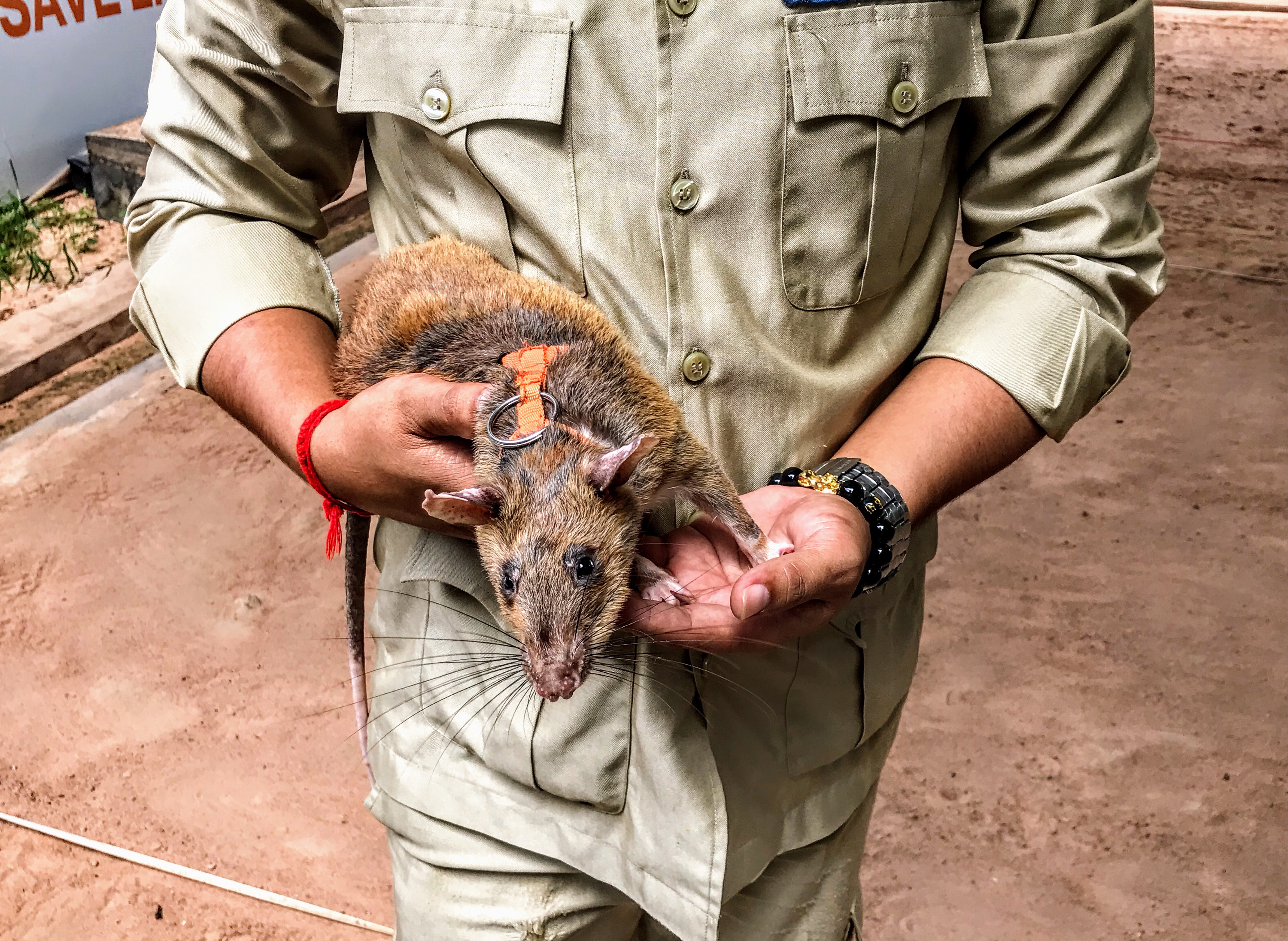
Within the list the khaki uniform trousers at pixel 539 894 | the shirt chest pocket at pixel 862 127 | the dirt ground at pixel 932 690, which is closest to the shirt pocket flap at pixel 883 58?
the shirt chest pocket at pixel 862 127

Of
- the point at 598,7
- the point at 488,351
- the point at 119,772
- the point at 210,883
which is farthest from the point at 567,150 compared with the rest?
the point at 119,772

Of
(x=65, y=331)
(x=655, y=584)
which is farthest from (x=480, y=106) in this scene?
(x=65, y=331)

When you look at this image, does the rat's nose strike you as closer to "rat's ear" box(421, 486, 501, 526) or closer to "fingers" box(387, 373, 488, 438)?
"rat's ear" box(421, 486, 501, 526)

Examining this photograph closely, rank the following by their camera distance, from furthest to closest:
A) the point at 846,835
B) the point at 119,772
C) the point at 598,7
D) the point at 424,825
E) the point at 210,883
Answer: the point at 119,772 < the point at 210,883 < the point at 846,835 < the point at 424,825 < the point at 598,7

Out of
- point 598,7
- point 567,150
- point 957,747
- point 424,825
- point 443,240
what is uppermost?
point 598,7

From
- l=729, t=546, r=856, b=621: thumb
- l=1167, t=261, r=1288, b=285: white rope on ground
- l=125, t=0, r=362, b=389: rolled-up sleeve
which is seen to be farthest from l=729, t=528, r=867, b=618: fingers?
l=1167, t=261, r=1288, b=285: white rope on ground

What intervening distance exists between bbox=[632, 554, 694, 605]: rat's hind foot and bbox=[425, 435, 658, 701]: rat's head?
0.05 meters

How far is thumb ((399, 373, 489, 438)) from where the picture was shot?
1757 millimetres

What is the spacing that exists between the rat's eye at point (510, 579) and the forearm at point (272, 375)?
1.24 feet

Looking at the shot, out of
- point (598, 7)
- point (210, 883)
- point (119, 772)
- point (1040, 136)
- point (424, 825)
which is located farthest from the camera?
point (119, 772)

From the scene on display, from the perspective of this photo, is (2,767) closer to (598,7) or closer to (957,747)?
(957,747)

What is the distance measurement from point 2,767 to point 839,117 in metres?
4.15

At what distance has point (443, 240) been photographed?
2.04 metres

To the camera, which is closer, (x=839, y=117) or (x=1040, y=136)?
(x=839, y=117)
